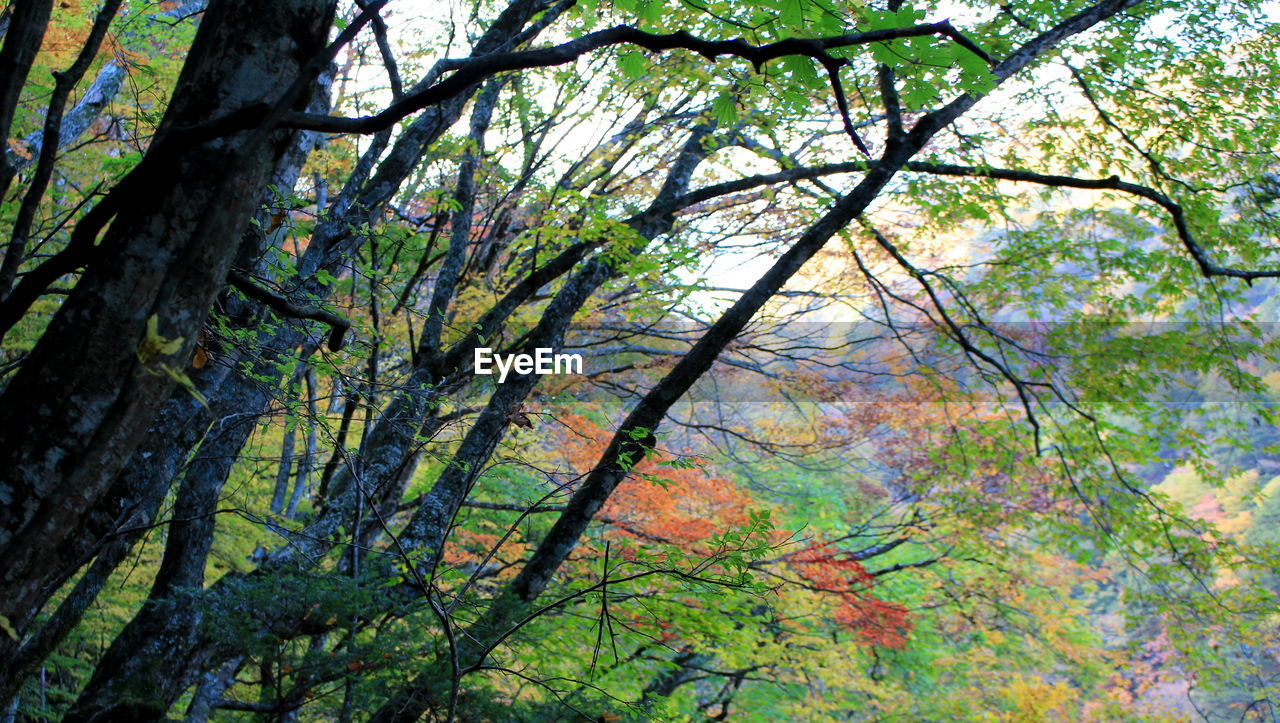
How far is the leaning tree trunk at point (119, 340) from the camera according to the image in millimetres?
1011

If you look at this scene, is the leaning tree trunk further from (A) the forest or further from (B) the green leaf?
(B) the green leaf

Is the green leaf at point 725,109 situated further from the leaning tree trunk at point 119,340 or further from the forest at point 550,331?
the leaning tree trunk at point 119,340

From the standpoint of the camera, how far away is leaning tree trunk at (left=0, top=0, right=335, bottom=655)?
1011 mm

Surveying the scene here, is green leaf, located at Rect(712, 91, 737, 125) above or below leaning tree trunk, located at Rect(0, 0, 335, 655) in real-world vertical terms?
above

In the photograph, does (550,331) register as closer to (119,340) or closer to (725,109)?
(725,109)

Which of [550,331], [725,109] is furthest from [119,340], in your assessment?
[550,331]

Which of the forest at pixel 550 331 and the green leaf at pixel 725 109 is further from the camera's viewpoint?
the green leaf at pixel 725 109

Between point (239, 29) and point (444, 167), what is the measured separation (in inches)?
308

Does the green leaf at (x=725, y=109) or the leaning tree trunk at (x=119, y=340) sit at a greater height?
the green leaf at (x=725, y=109)

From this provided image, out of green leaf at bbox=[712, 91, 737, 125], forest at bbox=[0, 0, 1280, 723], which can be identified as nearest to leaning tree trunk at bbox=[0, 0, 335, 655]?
forest at bbox=[0, 0, 1280, 723]

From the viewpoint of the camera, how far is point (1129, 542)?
6527 millimetres

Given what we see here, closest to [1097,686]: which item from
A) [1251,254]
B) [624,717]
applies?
[1251,254]

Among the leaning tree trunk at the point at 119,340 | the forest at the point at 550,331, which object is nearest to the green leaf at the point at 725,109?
the forest at the point at 550,331

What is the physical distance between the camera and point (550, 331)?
5.92 metres
